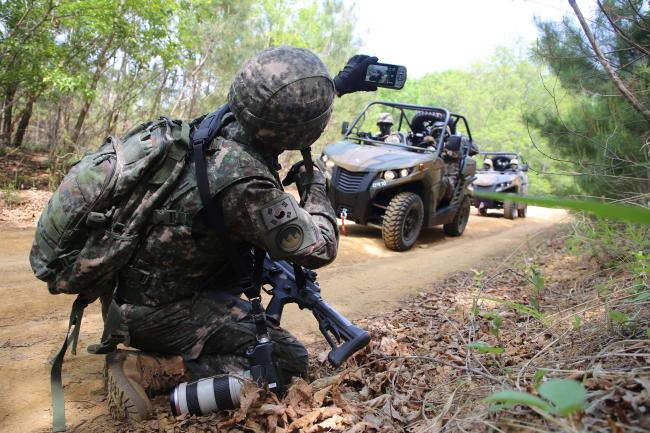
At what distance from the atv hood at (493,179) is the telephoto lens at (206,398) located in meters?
10.9

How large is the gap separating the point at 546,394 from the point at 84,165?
6.86ft

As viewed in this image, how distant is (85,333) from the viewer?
3334 mm

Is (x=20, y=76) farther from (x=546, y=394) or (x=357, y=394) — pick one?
(x=546, y=394)

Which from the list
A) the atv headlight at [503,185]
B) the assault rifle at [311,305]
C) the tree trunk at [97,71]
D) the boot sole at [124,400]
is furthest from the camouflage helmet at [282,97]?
the atv headlight at [503,185]

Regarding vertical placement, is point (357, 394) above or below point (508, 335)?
below

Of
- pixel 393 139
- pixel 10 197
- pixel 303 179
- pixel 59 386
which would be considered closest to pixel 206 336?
pixel 59 386

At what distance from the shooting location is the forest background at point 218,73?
167 inches

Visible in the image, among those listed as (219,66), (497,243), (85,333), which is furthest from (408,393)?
(219,66)

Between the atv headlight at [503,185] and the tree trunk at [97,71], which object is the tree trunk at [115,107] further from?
the atv headlight at [503,185]

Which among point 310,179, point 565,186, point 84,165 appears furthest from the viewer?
point 565,186

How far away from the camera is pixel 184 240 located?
226 cm

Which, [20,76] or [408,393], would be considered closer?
[408,393]

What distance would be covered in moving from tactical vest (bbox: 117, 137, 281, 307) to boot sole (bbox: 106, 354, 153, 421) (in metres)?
0.36

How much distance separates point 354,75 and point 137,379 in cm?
183
